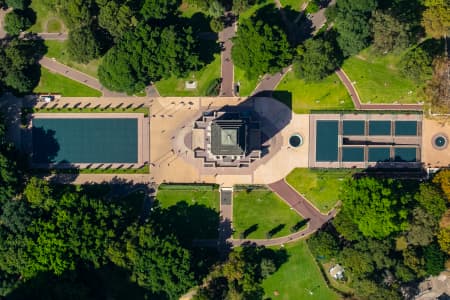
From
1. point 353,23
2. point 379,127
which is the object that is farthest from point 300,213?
point 353,23

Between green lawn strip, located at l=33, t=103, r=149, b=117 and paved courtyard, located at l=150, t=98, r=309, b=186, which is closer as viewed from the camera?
paved courtyard, located at l=150, t=98, r=309, b=186

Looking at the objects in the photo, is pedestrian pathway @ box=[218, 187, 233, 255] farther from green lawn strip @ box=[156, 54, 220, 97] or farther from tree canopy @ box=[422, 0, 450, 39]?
tree canopy @ box=[422, 0, 450, 39]

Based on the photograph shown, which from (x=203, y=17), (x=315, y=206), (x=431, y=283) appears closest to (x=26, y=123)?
(x=203, y=17)

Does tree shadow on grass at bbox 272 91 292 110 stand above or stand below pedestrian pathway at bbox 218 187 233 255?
above

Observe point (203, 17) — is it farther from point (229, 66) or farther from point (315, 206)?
point (315, 206)

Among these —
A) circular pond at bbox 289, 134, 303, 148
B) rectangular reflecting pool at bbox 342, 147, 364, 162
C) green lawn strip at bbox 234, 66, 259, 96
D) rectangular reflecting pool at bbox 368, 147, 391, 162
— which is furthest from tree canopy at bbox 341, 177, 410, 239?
green lawn strip at bbox 234, 66, 259, 96

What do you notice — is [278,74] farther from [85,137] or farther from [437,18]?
[85,137]
